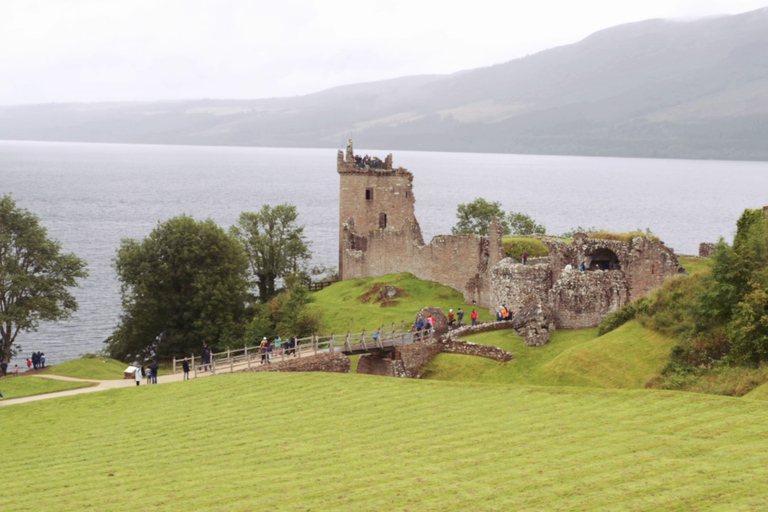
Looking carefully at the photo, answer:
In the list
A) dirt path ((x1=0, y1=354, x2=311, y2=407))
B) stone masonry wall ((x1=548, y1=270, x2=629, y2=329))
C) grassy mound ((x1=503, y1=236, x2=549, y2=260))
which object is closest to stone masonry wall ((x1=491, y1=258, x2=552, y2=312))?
stone masonry wall ((x1=548, y1=270, x2=629, y2=329))

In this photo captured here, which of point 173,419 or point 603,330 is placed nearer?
point 173,419

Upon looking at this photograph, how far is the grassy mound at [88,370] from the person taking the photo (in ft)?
136

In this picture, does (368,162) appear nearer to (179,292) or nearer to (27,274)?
(179,292)

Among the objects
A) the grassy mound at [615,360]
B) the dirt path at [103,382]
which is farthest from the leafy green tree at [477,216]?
the grassy mound at [615,360]

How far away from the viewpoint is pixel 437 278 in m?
57.4

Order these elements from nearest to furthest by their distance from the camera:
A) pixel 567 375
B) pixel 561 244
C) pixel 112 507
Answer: pixel 112 507 → pixel 567 375 → pixel 561 244

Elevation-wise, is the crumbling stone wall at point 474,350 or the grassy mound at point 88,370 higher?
the crumbling stone wall at point 474,350

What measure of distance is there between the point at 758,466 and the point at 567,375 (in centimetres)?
1451

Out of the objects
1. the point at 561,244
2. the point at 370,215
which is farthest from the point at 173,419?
the point at 370,215

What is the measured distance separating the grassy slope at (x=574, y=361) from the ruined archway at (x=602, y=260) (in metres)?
5.68

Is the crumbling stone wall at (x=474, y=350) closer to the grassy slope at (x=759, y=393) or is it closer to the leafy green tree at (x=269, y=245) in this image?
the grassy slope at (x=759, y=393)

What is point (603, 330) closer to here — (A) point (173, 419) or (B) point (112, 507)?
(A) point (173, 419)

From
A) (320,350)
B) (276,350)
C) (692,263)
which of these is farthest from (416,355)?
(692,263)

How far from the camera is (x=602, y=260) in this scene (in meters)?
45.8
